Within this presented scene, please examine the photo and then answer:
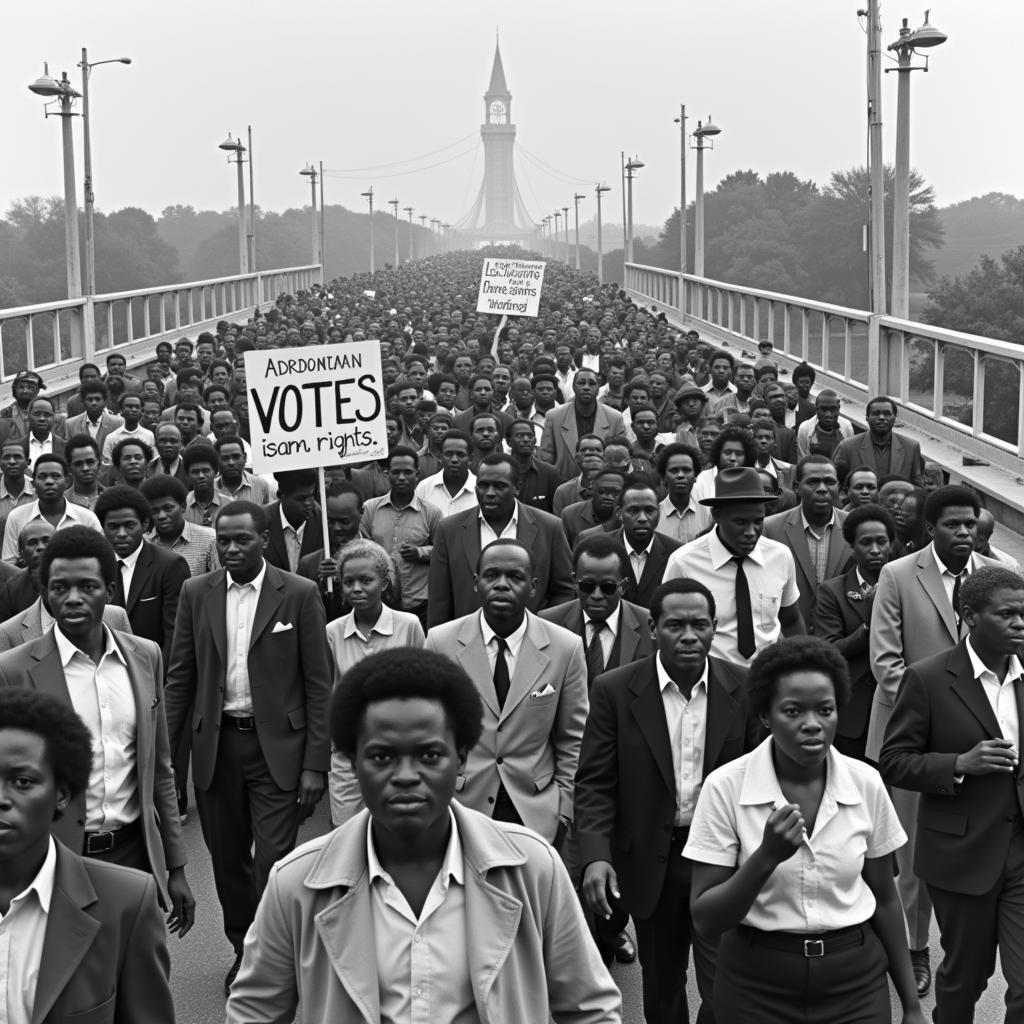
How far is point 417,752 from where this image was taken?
3.16 meters

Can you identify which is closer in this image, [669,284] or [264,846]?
[264,846]

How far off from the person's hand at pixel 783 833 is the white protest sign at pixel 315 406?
5428mm

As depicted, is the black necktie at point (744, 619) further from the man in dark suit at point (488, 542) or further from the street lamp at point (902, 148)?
the street lamp at point (902, 148)

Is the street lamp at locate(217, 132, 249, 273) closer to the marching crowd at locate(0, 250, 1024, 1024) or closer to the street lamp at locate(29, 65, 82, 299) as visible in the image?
the street lamp at locate(29, 65, 82, 299)

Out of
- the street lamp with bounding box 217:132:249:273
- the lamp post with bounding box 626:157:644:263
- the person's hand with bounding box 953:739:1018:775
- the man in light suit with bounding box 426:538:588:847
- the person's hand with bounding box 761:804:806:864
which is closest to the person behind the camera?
the person's hand with bounding box 761:804:806:864

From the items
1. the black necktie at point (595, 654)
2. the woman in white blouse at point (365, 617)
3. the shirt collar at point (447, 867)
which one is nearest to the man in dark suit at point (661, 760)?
the black necktie at point (595, 654)

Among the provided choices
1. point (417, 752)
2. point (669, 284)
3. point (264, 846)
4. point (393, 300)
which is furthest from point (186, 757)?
point (669, 284)

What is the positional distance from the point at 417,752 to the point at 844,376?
20505mm

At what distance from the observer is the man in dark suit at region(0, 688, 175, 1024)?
346cm

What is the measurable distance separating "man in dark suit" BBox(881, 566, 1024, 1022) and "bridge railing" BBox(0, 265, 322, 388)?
17073 mm

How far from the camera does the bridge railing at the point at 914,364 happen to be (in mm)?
15633

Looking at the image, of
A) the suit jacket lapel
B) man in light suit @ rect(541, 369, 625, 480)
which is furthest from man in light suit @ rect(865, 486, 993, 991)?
man in light suit @ rect(541, 369, 625, 480)

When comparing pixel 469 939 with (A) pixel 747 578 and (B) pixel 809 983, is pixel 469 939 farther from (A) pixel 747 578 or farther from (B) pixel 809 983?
(A) pixel 747 578

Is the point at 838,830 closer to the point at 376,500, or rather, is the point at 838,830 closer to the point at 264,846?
the point at 264,846
